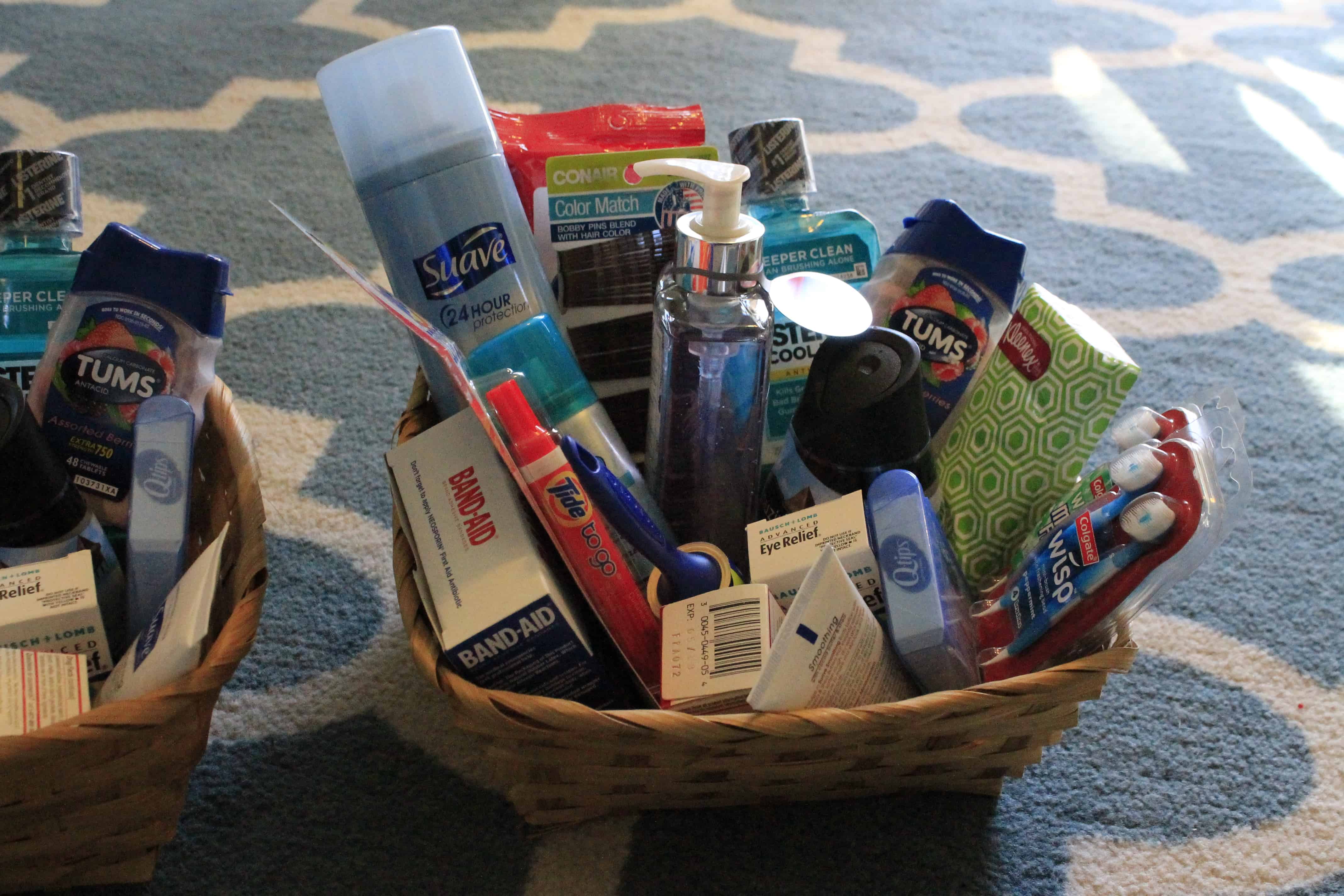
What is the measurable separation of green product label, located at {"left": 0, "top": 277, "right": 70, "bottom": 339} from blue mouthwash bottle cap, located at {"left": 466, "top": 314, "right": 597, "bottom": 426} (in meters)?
0.24

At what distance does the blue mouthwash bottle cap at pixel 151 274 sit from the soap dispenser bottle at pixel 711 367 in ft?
0.73

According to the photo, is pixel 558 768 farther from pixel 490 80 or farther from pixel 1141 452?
pixel 490 80

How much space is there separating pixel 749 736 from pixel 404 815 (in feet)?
0.74

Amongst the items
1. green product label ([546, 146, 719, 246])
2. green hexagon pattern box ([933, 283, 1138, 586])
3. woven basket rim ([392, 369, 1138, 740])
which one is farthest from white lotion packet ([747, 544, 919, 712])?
green product label ([546, 146, 719, 246])

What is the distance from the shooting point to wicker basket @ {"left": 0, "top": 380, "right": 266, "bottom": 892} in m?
0.40

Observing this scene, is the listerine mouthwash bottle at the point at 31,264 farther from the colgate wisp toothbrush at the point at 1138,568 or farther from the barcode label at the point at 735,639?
the colgate wisp toothbrush at the point at 1138,568

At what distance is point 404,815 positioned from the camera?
1.85 feet

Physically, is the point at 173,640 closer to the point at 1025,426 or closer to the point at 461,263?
the point at 461,263

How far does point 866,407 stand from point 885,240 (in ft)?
1.92

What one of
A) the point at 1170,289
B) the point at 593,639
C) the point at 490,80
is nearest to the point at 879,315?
the point at 593,639

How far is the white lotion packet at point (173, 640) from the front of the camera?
16.9 inches

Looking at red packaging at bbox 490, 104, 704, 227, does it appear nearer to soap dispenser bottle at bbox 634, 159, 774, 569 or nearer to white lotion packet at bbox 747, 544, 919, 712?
soap dispenser bottle at bbox 634, 159, 774, 569

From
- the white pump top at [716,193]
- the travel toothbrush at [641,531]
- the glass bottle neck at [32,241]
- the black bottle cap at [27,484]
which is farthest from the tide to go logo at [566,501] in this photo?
the glass bottle neck at [32,241]

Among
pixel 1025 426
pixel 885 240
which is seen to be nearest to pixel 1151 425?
pixel 1025 426
